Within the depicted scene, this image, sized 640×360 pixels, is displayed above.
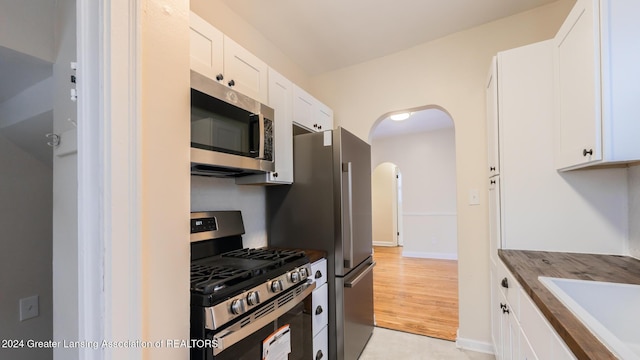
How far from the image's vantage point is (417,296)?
3.46 m

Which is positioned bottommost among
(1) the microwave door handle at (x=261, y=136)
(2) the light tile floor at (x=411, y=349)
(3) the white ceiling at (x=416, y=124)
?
(2) the light tile floor at (x=411, y=349)

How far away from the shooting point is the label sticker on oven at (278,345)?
4.04 ft

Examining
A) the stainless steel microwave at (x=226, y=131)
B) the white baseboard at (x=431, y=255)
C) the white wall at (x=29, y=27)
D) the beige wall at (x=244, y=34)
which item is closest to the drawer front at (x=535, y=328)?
the stainless steel microwave at (x=226, y=131)

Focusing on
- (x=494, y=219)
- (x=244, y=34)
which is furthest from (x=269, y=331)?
(x=244, y=34)

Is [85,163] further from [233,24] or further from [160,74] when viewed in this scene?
[233,24]

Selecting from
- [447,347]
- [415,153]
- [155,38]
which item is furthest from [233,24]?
[415,153]

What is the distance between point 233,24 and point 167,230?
185 cm

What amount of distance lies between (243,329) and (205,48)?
1.38 metres

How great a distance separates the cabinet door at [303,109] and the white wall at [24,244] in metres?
1.74

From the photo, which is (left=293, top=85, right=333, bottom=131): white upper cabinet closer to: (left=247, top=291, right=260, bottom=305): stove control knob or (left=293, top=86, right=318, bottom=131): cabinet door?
(left=293, top=86, right=318, bottom=131): cabinet door

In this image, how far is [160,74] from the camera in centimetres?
85

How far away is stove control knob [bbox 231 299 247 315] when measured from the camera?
1.06m

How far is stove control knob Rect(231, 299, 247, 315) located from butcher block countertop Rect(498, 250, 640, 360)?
41.4 inches

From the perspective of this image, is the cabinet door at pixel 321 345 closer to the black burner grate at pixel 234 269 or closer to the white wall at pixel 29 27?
the black burner grate at pixel 234 269
